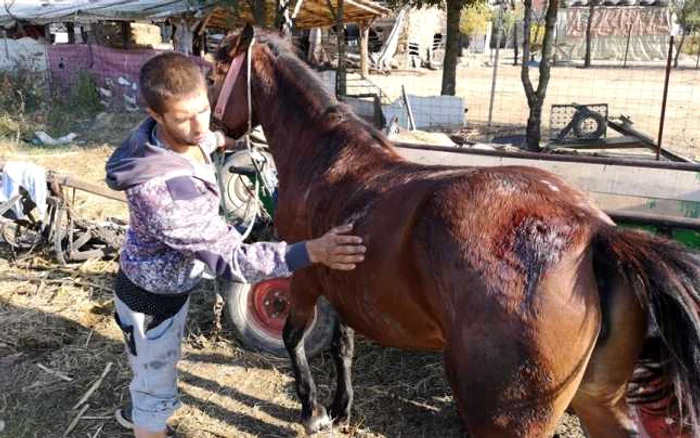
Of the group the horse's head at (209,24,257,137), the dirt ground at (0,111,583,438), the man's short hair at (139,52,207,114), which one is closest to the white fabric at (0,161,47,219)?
the dirt ground at (0,111,583,438)

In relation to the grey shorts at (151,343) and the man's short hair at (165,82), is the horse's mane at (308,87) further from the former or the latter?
the grey shorts at (151,343)

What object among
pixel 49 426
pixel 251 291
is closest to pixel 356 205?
pixel 251 291

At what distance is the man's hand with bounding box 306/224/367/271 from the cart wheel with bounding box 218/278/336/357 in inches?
74.1

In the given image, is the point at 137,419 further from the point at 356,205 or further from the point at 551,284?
the point at 551,284

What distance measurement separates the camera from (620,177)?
4137 millimetres

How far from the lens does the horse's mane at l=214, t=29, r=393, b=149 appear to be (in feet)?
9.24

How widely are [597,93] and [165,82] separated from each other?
61.3 feet

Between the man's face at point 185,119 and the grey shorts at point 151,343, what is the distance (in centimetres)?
61

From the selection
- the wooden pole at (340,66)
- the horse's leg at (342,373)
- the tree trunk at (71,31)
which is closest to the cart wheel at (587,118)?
the wooden pole at (340,66)

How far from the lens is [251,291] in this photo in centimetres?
372

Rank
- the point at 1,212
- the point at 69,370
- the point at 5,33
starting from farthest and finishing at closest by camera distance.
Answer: the point at 5,33, the point at 1,212, the point at 69,370

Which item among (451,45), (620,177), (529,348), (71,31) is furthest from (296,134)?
(71,31)

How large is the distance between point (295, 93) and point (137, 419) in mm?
1748

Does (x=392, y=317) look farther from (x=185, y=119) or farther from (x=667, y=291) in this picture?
(x=185, y=119)
